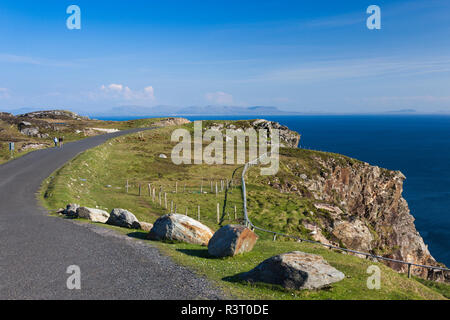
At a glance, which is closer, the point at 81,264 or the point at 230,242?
the point at 81,264

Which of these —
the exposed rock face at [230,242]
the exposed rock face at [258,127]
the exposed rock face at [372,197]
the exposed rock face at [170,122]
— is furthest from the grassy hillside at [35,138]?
the exposed rock face at [230,242]

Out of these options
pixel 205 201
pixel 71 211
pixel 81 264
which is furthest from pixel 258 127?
pixel 81 264

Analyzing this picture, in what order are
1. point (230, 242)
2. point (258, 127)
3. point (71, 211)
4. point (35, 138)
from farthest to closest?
point (258, 127)
point (35, 138)
point (71, 211)
point (230, 242)

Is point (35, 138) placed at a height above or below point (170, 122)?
below

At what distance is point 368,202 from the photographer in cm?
7931

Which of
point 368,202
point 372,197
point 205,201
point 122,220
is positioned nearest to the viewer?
point 122,220

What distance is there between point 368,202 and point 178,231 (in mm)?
67792

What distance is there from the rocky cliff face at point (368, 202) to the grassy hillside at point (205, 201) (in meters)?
3.56

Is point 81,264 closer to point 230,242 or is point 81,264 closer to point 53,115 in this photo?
point 230,242

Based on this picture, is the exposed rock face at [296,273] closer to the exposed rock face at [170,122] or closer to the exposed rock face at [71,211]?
the exposed rock face at [71,211]

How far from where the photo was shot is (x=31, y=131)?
83375mm

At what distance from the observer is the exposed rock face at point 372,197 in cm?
6525

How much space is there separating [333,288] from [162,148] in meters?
68.4

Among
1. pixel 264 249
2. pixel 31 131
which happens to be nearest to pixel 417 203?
pixel 264 249
